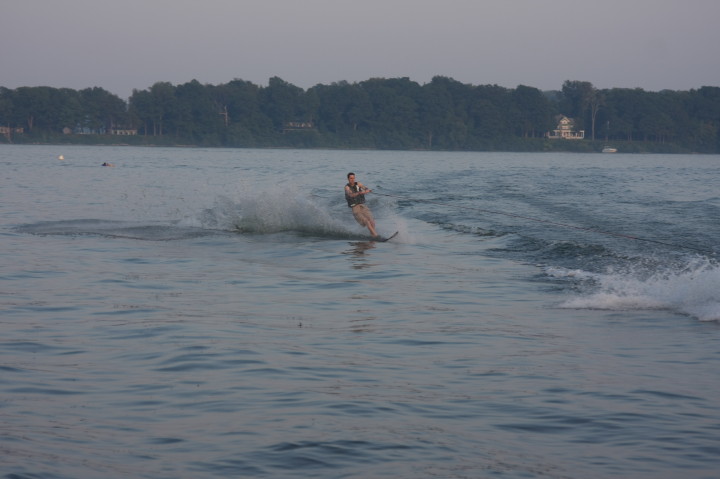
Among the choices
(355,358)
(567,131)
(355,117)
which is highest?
(355,117)

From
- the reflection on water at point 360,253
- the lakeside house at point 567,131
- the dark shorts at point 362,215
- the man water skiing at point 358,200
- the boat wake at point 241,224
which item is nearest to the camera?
the reflection on water at point 360,253

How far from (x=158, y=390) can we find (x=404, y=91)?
16331cm

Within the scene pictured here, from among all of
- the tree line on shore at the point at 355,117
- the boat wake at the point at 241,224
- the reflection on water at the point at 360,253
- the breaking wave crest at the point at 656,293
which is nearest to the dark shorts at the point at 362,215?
the boat wake at the point at 241,224

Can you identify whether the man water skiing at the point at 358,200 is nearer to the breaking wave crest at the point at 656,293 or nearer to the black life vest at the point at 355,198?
the black life vest at the point at 355,198

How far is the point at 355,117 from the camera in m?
157

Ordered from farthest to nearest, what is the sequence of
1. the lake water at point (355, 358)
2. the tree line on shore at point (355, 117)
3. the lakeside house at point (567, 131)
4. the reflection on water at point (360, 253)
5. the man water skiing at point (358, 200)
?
the lakeside house at point (567, 131) → the tree line on shore at point (355, 117) → the man water skiing at point (358, 200) → the reflection on water at point (360, 253) → the lake water at point (355, 358)

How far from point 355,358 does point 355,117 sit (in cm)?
15003

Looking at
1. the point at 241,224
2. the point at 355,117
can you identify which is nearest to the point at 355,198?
the point at 241,224

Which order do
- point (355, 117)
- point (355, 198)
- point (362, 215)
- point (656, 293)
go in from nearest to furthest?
point (656, 293) → point (355, 198) → point (362, 215) → point (355, 117)

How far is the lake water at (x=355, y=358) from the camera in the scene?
6.00 metres

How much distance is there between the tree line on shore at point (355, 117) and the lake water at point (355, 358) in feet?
449

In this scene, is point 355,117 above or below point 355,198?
above

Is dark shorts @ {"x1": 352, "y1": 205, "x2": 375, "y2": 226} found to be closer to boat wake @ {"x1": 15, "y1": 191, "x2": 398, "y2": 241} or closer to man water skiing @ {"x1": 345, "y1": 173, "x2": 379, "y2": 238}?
man water skiing @ {"x1": 345, "y1": 173, "x2": 379, "y2": 238}

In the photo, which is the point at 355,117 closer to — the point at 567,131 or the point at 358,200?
the point at 567,131
